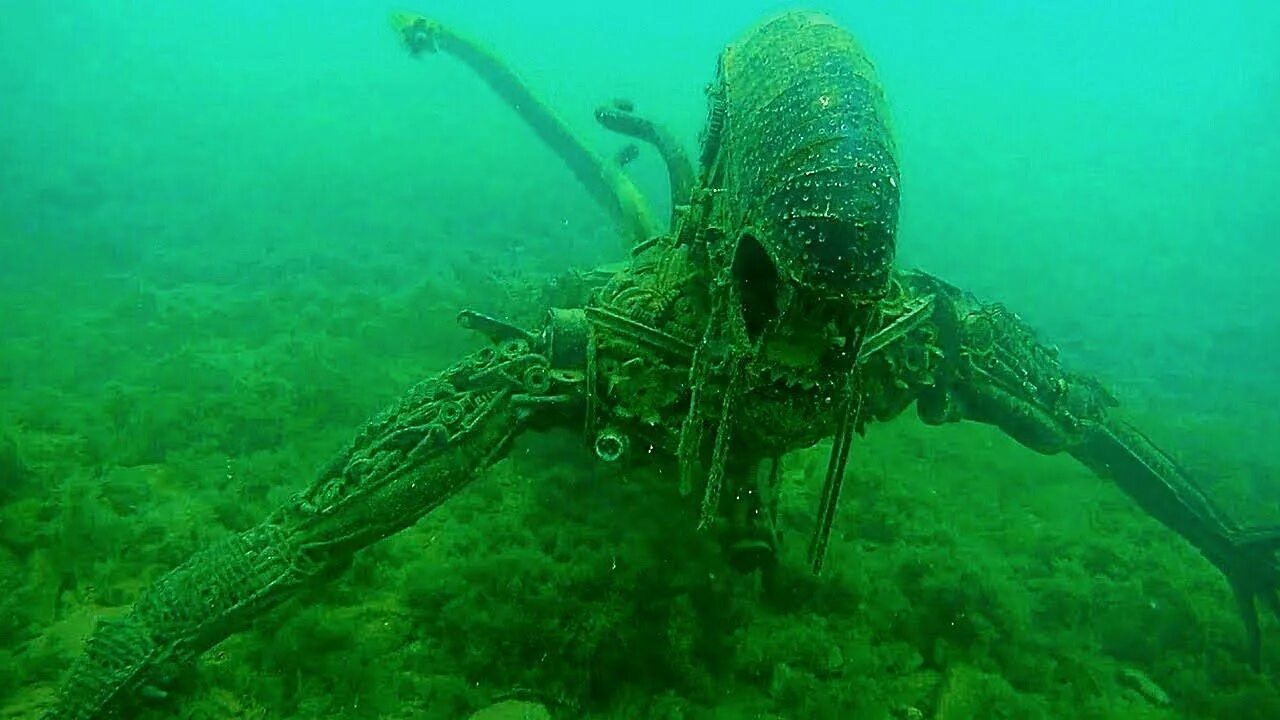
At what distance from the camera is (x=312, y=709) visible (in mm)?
3920

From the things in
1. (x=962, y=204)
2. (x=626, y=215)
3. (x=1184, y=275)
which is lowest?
(x=626, y=215)

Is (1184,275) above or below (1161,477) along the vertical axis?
above

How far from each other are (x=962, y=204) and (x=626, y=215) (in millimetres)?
20030

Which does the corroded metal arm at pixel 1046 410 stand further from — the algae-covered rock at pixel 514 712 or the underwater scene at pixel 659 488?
the algae-covered rock at pixel 514 712

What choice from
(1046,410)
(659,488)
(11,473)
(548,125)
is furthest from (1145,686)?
(548,125)

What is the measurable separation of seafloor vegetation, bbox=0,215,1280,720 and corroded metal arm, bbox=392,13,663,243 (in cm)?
356

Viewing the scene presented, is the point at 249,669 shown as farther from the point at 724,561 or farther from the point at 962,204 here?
the point at 962,204

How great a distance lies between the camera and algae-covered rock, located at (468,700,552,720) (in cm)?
393

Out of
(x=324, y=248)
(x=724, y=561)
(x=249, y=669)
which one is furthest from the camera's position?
(x=324, y=248)

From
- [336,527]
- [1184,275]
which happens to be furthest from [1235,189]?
[336,527]

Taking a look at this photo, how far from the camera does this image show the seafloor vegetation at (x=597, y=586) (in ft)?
13.7

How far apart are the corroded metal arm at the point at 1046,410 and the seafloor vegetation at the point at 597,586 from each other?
2.15 feet

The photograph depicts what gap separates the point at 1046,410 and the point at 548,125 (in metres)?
9.21

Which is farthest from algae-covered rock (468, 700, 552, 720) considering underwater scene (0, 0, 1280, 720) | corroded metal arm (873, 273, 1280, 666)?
corroded metal arm (873, 273, 1280, 666)
